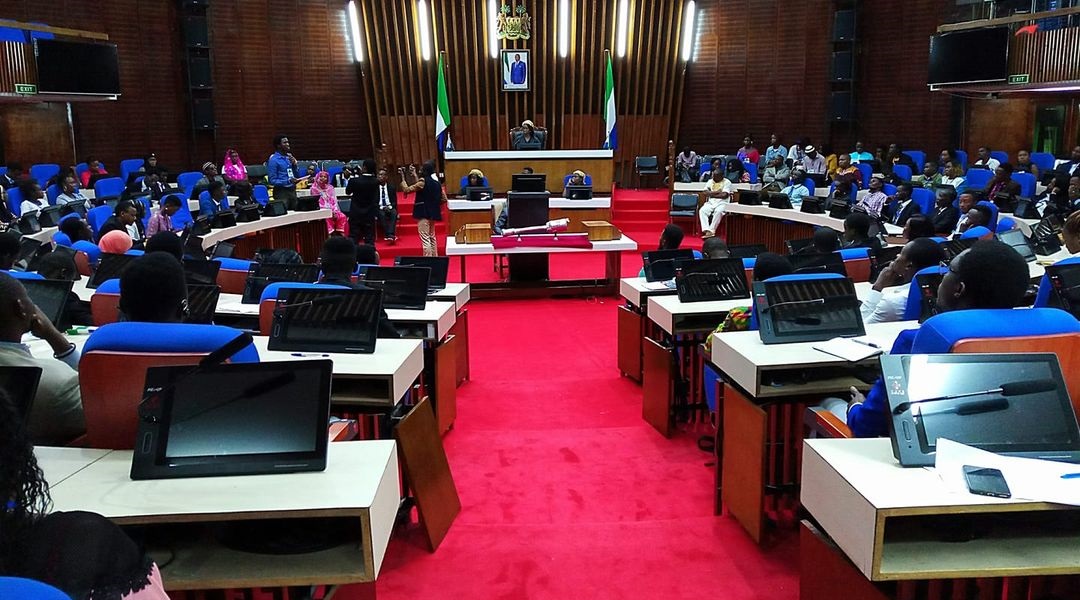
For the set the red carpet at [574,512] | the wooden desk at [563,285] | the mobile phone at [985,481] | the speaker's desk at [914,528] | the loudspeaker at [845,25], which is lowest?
Answer: the red carpet at [574,512]

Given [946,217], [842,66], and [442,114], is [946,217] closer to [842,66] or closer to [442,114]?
[842,66]

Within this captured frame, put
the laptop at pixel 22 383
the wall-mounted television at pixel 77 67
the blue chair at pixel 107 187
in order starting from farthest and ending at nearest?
the wall-mounted television at pixel 77 67
the blue chair at pixel 107 187
the laptop at pixel 22 383

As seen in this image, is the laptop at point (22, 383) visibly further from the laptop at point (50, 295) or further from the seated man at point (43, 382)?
the laptop at point (50, 295)

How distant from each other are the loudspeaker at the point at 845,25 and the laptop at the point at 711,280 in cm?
1204

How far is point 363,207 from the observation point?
10.6 meters

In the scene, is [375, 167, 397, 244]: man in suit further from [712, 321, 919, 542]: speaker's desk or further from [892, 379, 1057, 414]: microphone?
[892, 379, 1057, 414]: microphone

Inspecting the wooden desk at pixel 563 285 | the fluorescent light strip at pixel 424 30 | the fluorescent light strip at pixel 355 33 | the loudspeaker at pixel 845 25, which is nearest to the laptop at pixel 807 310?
the wooden desk at pixel 563 285

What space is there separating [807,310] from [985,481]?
5.23 ft

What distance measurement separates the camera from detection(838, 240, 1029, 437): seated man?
2594 mm

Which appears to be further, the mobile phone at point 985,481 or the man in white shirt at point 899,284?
the man in white shirt at point 899,284

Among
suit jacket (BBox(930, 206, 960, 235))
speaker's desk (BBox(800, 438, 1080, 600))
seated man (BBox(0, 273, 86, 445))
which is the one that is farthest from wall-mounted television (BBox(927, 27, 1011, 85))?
seated man (BBox(0, 273, 86, 445))

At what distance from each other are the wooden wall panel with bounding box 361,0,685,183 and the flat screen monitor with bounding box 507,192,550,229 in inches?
305

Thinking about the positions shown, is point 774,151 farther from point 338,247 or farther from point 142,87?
point 338,247

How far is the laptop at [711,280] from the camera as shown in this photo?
16.8 feet
